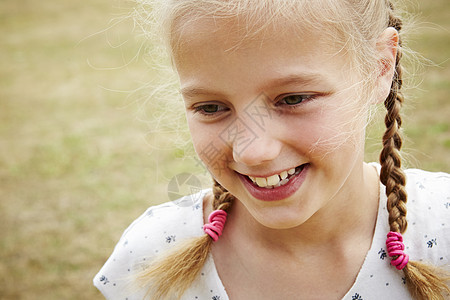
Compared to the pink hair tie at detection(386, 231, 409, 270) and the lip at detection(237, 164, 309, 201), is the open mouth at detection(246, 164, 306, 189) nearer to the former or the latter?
the lip at detection(237, 164, 309, 201)

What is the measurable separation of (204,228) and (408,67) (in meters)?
1.15

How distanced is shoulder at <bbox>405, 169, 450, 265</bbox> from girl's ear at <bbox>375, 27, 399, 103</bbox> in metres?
0.44

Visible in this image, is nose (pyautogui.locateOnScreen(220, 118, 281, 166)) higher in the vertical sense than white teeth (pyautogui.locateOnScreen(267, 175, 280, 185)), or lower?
higher

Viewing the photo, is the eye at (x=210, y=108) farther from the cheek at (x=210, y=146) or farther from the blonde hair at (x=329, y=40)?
the blonde hair at (x=329, y=40)

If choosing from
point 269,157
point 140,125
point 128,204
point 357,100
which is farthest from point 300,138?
point 140,125

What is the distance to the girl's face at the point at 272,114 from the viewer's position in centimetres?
126

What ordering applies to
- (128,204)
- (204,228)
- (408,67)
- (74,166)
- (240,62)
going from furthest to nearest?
(74,166) < (128,204) < (408,67) < (204,228) < (240,62)

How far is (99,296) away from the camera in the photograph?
3.37 m

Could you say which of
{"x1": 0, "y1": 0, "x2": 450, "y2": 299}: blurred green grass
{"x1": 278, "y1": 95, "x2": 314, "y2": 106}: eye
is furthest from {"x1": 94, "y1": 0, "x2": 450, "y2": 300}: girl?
{"x1": 0, "y1": 0, "x2": 450, "y2": 299}: blurred green grass

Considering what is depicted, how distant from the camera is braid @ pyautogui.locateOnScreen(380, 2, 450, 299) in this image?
4.98 feet

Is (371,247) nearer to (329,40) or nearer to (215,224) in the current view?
(215,224)

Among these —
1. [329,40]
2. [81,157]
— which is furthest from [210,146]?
[81,157]

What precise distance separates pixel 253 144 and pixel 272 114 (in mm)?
104

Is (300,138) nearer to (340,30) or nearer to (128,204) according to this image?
(340,30)
